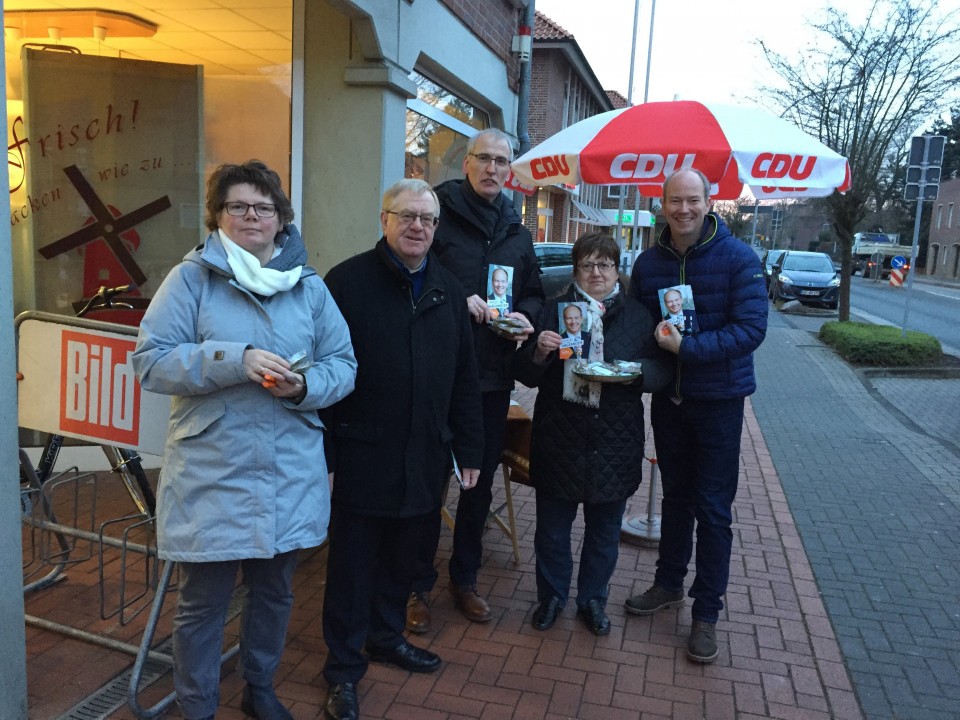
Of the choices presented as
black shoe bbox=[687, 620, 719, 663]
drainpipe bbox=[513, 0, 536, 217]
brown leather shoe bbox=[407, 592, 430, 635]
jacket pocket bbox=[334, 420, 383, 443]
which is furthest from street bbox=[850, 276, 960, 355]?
jacket pocket bbox=[334, 420, 383, 443]

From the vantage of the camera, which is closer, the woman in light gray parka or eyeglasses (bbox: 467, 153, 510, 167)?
the woman in light gray parka

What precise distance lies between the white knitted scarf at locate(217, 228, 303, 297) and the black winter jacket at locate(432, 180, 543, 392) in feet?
3.73

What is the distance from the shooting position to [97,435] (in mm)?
3168

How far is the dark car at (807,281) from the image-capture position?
23.8 m

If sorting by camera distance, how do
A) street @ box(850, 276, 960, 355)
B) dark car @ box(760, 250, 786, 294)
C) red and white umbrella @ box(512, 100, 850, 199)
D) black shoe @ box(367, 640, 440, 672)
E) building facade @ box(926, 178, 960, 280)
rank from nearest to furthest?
1. black shoe @ box(367, 640, 440, 672)
2. red and white umbrella @ box(512, 100, 850, 199)
3. street @ box(850, 276, 960, 355)
4. dark car @ box(760, 250, 786, 294)
5. building facade @ box(926, 178, 960, 280)

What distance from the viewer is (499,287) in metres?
3.45

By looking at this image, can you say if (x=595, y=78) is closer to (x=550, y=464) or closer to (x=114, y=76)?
(x=114, y=76)

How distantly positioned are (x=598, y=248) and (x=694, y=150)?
1.09m

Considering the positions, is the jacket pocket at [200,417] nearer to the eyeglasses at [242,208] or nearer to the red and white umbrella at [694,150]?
the eyeglasses at [242,208]

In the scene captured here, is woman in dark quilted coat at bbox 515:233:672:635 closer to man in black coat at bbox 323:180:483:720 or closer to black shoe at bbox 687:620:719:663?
black shoe at bbox 687:620:719:663

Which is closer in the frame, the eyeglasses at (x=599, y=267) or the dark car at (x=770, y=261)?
the eyeglasses at (x=599, y=267)

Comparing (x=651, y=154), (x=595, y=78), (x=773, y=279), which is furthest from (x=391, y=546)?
(x=595, y=78)

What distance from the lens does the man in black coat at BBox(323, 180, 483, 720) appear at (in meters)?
2.91

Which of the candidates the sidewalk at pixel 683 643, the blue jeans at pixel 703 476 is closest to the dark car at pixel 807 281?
the sidewalk at pixel 683 643
